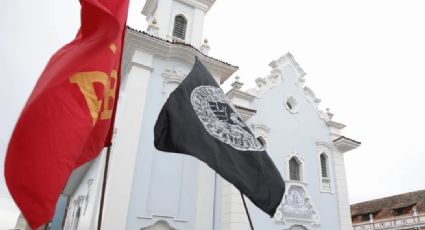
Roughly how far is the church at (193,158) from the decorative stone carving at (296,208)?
1.6 inches

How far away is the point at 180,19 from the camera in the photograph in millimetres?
15469

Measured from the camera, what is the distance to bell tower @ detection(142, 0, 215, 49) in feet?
47.6

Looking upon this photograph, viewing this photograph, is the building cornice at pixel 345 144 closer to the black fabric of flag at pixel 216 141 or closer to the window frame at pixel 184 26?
the window frame at pixel 184 26

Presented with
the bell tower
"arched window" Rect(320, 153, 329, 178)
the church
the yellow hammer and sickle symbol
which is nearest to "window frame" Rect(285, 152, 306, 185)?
the church

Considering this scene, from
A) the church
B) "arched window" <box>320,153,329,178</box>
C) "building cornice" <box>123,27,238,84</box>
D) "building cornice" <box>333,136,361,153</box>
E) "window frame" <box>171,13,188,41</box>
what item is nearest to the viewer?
the church

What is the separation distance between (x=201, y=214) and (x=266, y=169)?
7.00 metres

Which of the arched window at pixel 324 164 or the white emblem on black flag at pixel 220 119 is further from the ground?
the arched window at pixel 324 164

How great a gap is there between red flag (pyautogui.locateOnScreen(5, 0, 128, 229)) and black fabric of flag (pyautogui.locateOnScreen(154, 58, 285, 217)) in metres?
0.91

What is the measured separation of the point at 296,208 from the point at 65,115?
12.0 metres

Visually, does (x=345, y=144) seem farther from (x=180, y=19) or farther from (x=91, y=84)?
(x=91, y=84)

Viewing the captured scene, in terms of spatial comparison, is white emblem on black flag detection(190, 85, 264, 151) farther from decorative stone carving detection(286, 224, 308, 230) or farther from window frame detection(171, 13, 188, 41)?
window frame detection(171, 13, 188, 41)

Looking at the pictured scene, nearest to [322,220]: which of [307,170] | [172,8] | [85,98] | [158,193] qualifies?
[307,170]

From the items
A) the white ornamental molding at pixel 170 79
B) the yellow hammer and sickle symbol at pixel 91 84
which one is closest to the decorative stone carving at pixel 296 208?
the white ornamental molding at pixel 170 79

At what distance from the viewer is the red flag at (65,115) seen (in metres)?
2.79
